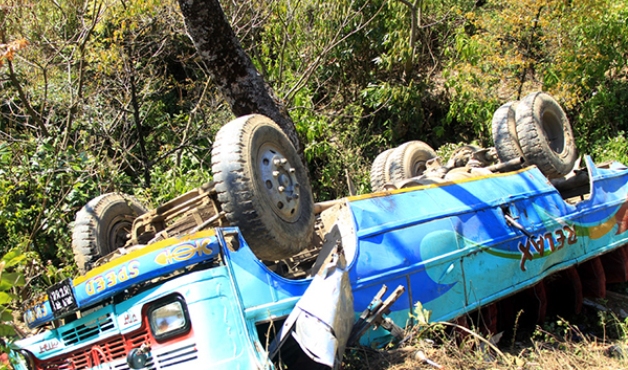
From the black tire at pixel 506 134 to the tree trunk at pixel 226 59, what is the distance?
2.46 meters

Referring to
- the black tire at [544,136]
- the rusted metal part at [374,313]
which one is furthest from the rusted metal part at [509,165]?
the rusted metal part at [374,313]

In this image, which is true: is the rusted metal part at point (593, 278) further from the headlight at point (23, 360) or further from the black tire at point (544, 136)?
the headlight at point (23, 360)

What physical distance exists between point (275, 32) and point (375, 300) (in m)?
8.40

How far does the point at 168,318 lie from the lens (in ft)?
11.1

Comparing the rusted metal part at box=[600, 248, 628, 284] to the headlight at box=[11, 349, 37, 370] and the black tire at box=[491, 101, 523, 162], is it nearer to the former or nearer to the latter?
the black tire at box=[491, 101, 523, 162]

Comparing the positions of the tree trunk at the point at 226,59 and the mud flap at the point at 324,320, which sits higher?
the tree trunk at the point at 226,59

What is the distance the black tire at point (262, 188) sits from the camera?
378 centimetres

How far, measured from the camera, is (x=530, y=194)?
19.1 feet

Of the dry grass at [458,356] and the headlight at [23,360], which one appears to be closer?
the dry grass at [458,356]

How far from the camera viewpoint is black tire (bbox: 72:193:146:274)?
4.97m

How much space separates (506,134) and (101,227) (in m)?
4.30

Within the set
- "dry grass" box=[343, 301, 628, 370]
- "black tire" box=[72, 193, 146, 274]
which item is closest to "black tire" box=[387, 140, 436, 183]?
"dry grass" box=[343, 301, 628, 370]

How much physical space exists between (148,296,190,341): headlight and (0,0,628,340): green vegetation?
14.1 ft

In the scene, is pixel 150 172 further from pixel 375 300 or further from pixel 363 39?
pixel 375 300
